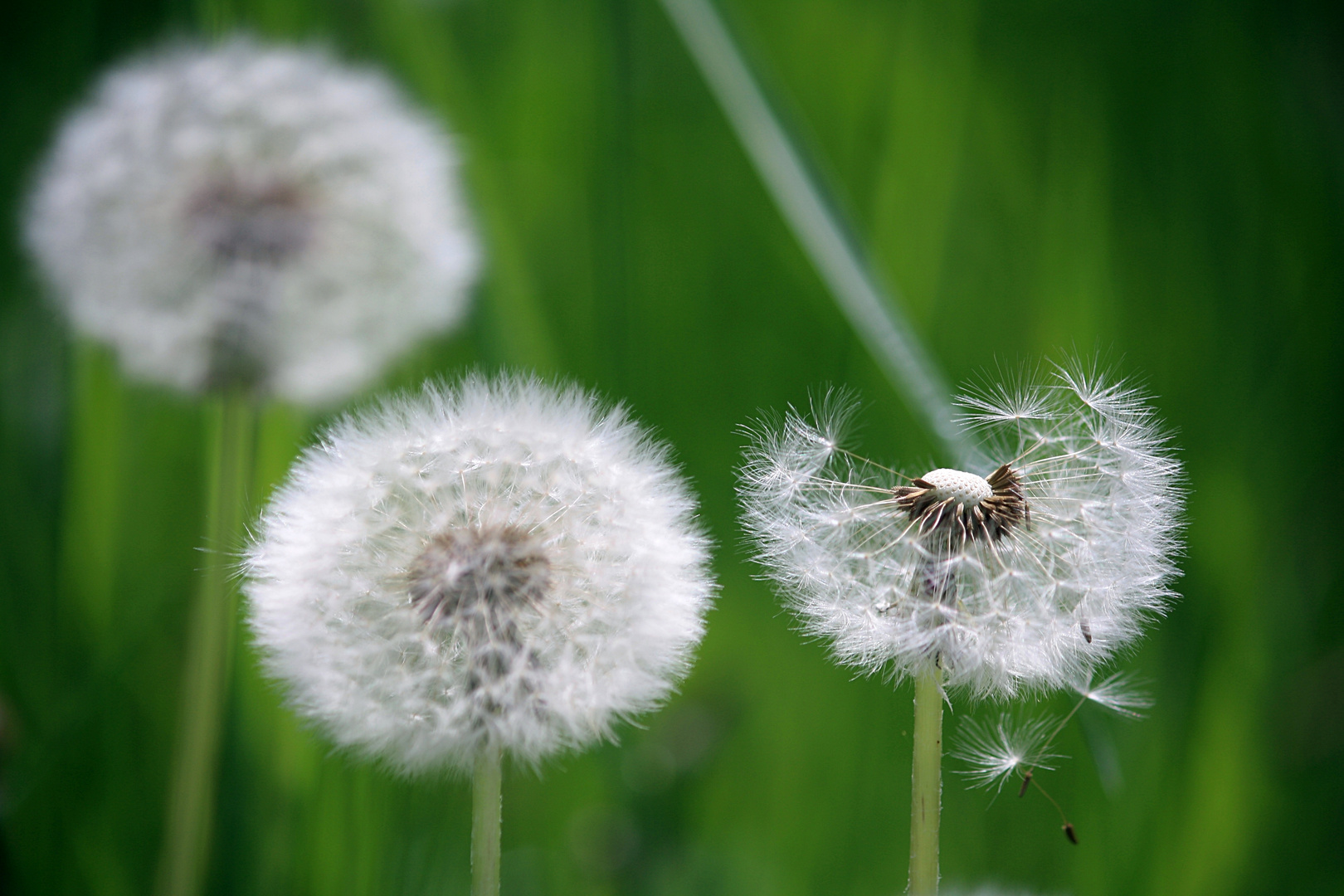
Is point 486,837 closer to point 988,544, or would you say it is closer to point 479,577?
point 479,577

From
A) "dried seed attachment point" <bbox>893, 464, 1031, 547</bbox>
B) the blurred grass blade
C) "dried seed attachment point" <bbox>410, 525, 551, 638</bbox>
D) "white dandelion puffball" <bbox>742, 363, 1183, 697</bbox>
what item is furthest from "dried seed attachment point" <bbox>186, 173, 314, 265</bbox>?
"dried seed attachment point" <bbox>893, 464, 1031, 547</bbox>

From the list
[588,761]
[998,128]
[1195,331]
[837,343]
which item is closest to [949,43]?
[998,128]

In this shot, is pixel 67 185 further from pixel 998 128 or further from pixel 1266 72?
pixel 1266 72

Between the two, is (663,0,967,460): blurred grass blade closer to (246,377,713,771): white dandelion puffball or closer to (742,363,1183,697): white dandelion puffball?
(742,363,1183,697): white dandelion puffball

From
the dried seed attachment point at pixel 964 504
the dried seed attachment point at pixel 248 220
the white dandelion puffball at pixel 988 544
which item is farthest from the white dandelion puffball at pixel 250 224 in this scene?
the dried seed attachment point at pixel 964 504

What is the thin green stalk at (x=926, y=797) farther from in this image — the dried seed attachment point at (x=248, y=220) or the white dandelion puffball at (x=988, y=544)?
the dried seed attachment point at (x=248, y=220)
